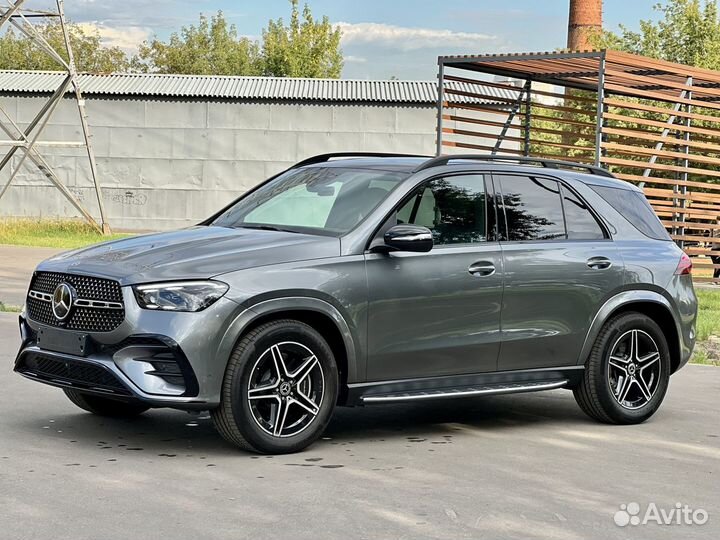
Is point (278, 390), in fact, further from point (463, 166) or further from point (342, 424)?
point (463, 166)

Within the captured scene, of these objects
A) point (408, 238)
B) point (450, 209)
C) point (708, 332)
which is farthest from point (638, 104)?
point (408, 238)

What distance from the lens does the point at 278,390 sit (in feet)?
23.7

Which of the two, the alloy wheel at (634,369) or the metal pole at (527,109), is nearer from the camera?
the alloy wheel at (634,369)

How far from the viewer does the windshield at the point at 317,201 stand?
7.83 m

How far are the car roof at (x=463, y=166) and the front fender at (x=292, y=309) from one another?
3.86 ft

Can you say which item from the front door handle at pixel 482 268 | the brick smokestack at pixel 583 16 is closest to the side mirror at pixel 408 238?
the front door handle at pixel 482 268

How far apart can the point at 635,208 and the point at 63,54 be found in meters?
84.1

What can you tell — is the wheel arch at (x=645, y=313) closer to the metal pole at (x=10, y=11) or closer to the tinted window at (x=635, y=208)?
the tinted window at (x=635, y=208)

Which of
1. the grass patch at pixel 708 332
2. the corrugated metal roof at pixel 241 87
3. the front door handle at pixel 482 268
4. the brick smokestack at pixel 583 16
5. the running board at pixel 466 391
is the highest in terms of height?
the brick smokestack at pixel 583 16

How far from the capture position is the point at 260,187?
8.92 meters

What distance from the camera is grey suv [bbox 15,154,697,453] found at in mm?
6977

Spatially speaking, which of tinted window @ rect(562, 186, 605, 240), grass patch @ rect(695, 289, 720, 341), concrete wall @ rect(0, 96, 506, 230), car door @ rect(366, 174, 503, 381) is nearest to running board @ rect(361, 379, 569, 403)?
car door @ rect(366, 174, 503, 381)

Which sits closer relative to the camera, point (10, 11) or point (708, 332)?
point (708, 332)

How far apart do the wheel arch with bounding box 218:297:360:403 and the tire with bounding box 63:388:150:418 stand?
5.15 ft
